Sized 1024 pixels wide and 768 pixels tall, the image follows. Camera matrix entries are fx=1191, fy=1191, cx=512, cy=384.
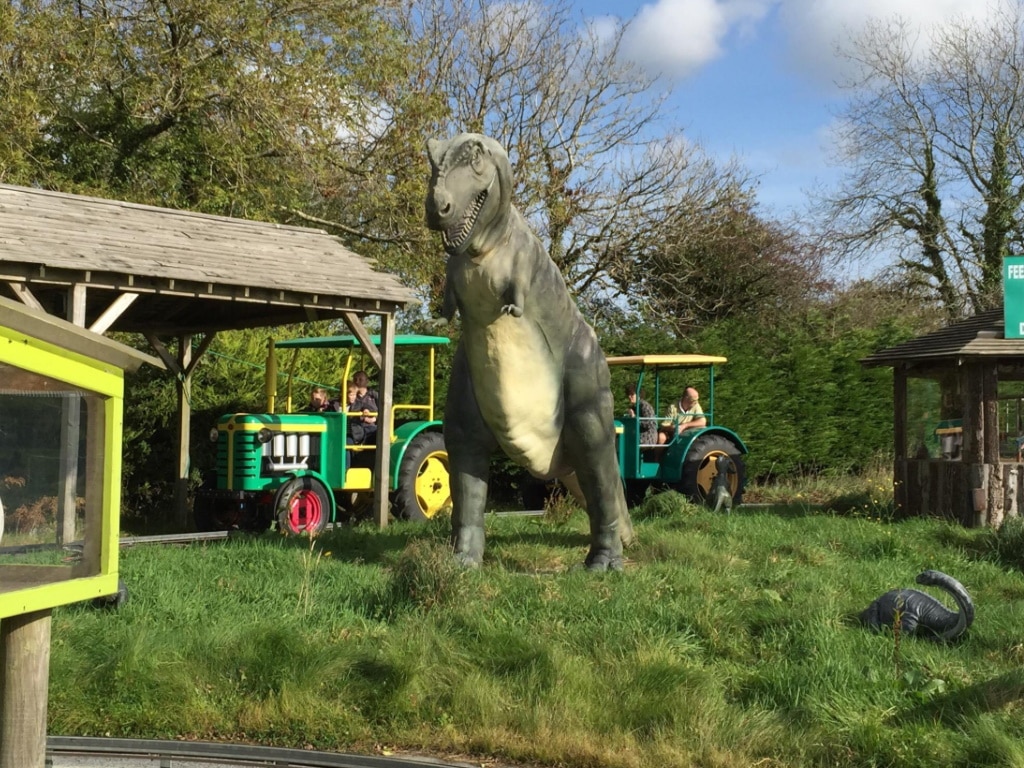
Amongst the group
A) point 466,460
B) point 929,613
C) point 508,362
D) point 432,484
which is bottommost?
point 929,613

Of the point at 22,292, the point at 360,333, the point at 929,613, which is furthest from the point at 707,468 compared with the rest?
the point at 22,292

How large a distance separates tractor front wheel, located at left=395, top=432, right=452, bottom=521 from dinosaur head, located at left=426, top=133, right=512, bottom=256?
6.43 m

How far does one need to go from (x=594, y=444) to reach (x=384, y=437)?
4.38m

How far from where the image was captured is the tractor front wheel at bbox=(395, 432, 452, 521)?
13.0 meters

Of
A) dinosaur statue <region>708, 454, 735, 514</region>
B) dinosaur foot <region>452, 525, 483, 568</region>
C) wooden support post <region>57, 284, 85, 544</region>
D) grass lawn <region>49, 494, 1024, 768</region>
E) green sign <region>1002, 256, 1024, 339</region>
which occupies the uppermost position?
green sign <region>1002, 256, 1024, 339</region>

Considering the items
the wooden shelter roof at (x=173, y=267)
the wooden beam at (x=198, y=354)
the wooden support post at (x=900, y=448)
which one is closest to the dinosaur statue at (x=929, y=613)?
the wooden support post at (x=900, y=448)

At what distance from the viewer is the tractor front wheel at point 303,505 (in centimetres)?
1184

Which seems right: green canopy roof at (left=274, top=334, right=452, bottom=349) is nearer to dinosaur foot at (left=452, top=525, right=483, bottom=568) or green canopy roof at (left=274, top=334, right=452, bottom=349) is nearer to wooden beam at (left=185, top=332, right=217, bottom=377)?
wooden beam at (left=185, top=332, right=217, bottom=377)

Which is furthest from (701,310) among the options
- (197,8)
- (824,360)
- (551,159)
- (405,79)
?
(197,8)

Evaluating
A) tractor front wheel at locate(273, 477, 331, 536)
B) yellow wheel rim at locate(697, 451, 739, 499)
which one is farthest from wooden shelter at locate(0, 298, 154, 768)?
yellow wheel rim at locate(697, 451, 739, 499)

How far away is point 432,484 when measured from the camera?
44.4 ft

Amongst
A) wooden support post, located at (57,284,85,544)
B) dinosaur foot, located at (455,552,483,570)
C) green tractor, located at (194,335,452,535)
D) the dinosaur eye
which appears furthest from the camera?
green tractor, located at (194,335,452,535)

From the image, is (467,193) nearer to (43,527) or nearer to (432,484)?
(43,527)

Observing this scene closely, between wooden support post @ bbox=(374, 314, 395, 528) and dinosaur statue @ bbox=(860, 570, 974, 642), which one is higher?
wooden support post @ bbox=(374, 314, 395, 528)
